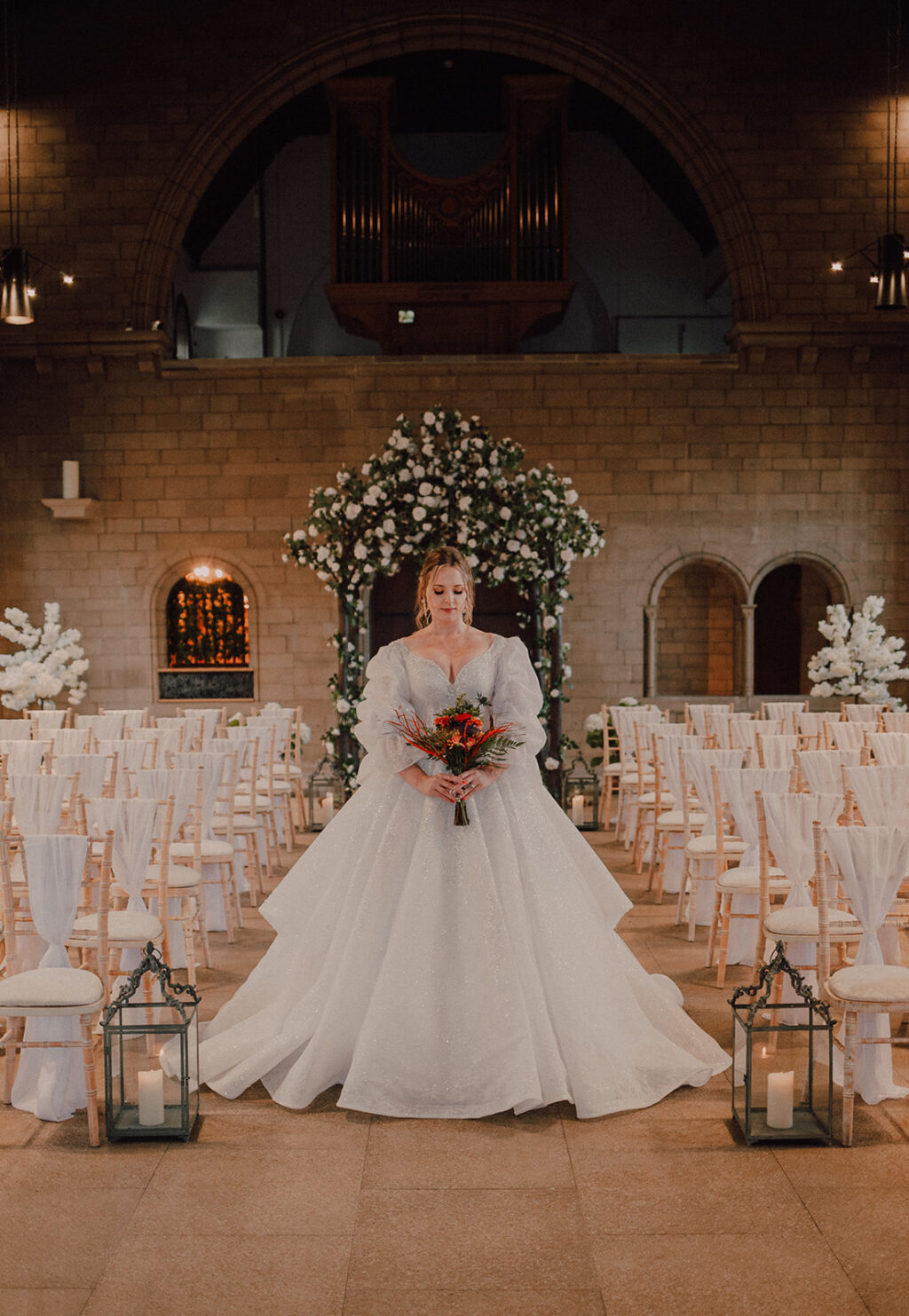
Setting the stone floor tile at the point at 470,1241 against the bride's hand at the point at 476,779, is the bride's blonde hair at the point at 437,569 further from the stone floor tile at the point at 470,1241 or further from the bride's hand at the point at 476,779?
the stone floor tile at the point at 470,1241

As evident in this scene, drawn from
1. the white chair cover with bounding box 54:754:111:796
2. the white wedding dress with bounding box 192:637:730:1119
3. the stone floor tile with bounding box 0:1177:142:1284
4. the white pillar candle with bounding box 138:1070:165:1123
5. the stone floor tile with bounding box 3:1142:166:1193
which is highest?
the white chair cover with bounding box 54:754:111:796

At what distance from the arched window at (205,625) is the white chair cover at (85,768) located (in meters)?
6.06

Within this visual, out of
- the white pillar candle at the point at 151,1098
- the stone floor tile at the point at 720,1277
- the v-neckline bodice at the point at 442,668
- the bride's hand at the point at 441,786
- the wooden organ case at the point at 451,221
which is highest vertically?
the wooden organ case at the point at 451,221

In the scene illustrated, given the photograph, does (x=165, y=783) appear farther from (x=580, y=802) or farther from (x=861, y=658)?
(x=861, y=658)

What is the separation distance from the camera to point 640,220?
13711mm

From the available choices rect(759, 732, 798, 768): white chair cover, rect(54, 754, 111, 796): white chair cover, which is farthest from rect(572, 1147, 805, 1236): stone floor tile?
rect(54, 754, 111, 796): white chair cover

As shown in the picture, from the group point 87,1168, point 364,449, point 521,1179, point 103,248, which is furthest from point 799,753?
point 103,248

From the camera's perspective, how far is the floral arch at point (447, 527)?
8148 millimetres

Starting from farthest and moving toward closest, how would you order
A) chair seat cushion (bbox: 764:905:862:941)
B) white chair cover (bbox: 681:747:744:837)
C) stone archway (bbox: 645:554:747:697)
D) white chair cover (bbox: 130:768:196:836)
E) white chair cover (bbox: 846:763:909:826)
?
stone archway (bbox: 645:554:747:697), white chair cover (bbox: 681:747:744:837), white chair cover (bbox: 130:768:196:836), white chair cover (bbox: 846:763:909:826), chair seat cushion (bbox: 764:905:862:941)

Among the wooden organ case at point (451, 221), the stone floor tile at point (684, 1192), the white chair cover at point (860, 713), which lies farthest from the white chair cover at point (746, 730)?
the wooden organ case at point (451, 221)

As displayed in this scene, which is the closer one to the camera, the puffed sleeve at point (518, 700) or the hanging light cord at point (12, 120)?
the puffed sleeve at point (518, 700)

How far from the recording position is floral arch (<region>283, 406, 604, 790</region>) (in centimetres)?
815

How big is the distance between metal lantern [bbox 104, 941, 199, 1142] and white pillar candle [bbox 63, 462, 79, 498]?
8397 mm

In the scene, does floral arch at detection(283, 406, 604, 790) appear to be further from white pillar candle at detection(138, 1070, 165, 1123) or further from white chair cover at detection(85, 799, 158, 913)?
white pillar candle at detection(138, 1070, 165, 1123)
